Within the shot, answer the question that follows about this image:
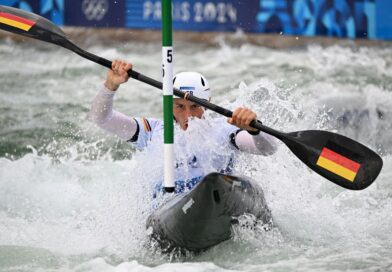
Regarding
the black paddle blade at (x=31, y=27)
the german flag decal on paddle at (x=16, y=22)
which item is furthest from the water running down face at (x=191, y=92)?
the german flag decal on paddle at (x=16, y=22)

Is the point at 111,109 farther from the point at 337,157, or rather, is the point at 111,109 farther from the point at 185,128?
the point at 337,157

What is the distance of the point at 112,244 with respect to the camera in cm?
582

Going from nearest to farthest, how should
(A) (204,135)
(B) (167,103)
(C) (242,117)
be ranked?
(C) (242,117)
(B) (167,103)
(A) (204,135)

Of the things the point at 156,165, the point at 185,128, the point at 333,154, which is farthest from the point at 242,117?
the point at 156,165

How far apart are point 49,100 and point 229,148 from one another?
626cm

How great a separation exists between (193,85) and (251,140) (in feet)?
2.00

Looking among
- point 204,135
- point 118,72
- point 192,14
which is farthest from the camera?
point 192,14

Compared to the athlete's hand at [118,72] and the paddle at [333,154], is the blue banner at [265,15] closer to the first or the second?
the paddle at [333,154]

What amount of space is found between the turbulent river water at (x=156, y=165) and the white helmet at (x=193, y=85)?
34 cm

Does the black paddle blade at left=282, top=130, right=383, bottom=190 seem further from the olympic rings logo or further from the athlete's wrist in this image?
the olympic rings logo

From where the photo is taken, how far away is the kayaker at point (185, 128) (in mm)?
5500

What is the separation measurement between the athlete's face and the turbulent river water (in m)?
0.17

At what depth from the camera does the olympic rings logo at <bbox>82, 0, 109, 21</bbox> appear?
12.3 m

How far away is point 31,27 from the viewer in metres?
6.34
